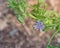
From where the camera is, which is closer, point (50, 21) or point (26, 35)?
point (50, 21)

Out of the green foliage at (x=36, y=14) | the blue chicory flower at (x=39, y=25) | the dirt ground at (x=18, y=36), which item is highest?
the dirt ground at (x=18, y=36)

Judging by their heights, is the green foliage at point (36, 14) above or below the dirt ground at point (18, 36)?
below

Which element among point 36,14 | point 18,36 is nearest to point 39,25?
point 36,14

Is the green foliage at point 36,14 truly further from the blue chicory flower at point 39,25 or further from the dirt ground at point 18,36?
the dirt ground at point 18,36

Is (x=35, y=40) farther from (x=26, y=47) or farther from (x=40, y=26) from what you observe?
(x=40, y=26)

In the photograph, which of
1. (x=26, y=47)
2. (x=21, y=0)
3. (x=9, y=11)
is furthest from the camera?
(x=9, y=11)

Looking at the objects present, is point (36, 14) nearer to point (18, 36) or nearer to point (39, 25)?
point (39, 25)

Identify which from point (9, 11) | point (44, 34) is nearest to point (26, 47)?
point (44, 34)

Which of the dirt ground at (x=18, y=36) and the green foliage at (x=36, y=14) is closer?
the green foliage at (x=36, y=14)

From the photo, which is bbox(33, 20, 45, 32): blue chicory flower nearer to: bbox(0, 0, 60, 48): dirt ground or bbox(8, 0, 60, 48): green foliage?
bbox(8, 0, 60, 48): green foliage

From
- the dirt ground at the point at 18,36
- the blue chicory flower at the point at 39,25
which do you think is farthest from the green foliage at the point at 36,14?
the dirt ground at the point at 18,36

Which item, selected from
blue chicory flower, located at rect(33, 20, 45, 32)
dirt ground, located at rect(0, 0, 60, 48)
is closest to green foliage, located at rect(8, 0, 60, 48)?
blue chicory flower, located at rect(33, 20, 45, 32)
